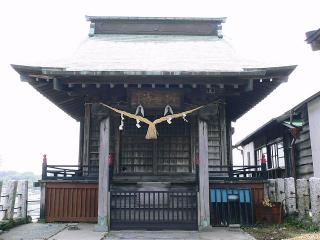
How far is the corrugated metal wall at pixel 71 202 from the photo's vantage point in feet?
40.4

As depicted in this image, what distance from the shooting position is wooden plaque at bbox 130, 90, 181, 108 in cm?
1108

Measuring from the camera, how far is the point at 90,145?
1409 cm

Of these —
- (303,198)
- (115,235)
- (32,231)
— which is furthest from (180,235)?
(32,231)

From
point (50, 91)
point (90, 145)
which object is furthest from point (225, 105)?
point (50, 91)

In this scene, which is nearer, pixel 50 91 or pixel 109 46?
pixel 50 91

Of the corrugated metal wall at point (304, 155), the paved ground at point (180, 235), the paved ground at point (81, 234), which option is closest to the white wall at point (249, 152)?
the corrugated metal wall at point (304, 155)

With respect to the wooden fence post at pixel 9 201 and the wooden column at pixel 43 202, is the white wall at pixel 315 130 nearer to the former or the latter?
the wooden column at pixel 43 202

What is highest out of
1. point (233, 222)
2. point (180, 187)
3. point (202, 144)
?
point (202, 144)

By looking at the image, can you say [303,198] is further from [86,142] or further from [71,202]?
[86,142]

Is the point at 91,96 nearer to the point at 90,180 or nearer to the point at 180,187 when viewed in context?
the point at 90,180

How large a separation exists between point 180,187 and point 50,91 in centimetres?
569

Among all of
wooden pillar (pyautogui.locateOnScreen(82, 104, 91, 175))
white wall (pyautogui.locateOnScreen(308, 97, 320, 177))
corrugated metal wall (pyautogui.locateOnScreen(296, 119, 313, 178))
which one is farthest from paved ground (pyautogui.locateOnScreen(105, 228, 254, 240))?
corrugated metal wall (pyautogui.locateOnScreen(296, 119, 313, 178))

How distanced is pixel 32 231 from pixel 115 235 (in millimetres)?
2583

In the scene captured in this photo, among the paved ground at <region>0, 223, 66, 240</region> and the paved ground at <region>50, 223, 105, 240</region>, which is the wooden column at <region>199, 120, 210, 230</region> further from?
the paved ground at <region>0, 223, 66, 240</region>
